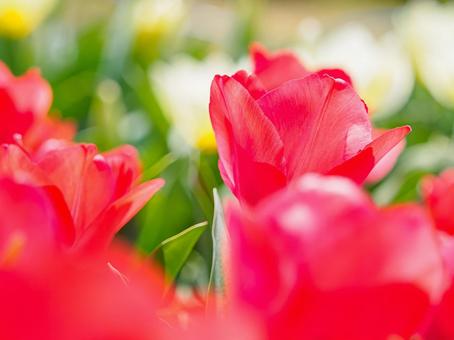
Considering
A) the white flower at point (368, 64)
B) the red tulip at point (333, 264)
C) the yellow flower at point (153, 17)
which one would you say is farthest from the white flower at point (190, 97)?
the red tulip at point (333, 264)

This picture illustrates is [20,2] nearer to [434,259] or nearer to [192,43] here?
[192,43]

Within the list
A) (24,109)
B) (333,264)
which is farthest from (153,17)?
(333,264)

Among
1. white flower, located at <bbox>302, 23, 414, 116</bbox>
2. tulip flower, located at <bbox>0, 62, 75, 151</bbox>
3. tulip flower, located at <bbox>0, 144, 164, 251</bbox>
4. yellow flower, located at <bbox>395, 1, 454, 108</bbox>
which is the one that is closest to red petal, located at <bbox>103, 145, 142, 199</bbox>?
tulip flower, located at <bbox>0, 144, 164, 251</bbox>

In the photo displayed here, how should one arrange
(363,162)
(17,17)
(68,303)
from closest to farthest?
(68,303) < (363,162) < (17,17)

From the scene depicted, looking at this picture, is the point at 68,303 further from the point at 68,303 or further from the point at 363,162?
the point at 363,162

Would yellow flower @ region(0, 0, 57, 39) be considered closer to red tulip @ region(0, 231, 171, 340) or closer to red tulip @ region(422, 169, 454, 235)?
red tulip @ region(422, 169, 454, 235)

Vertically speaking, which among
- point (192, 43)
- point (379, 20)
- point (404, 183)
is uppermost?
point (404, 183)

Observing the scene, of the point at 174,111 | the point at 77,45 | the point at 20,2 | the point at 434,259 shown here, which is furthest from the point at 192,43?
the point at 434,259
